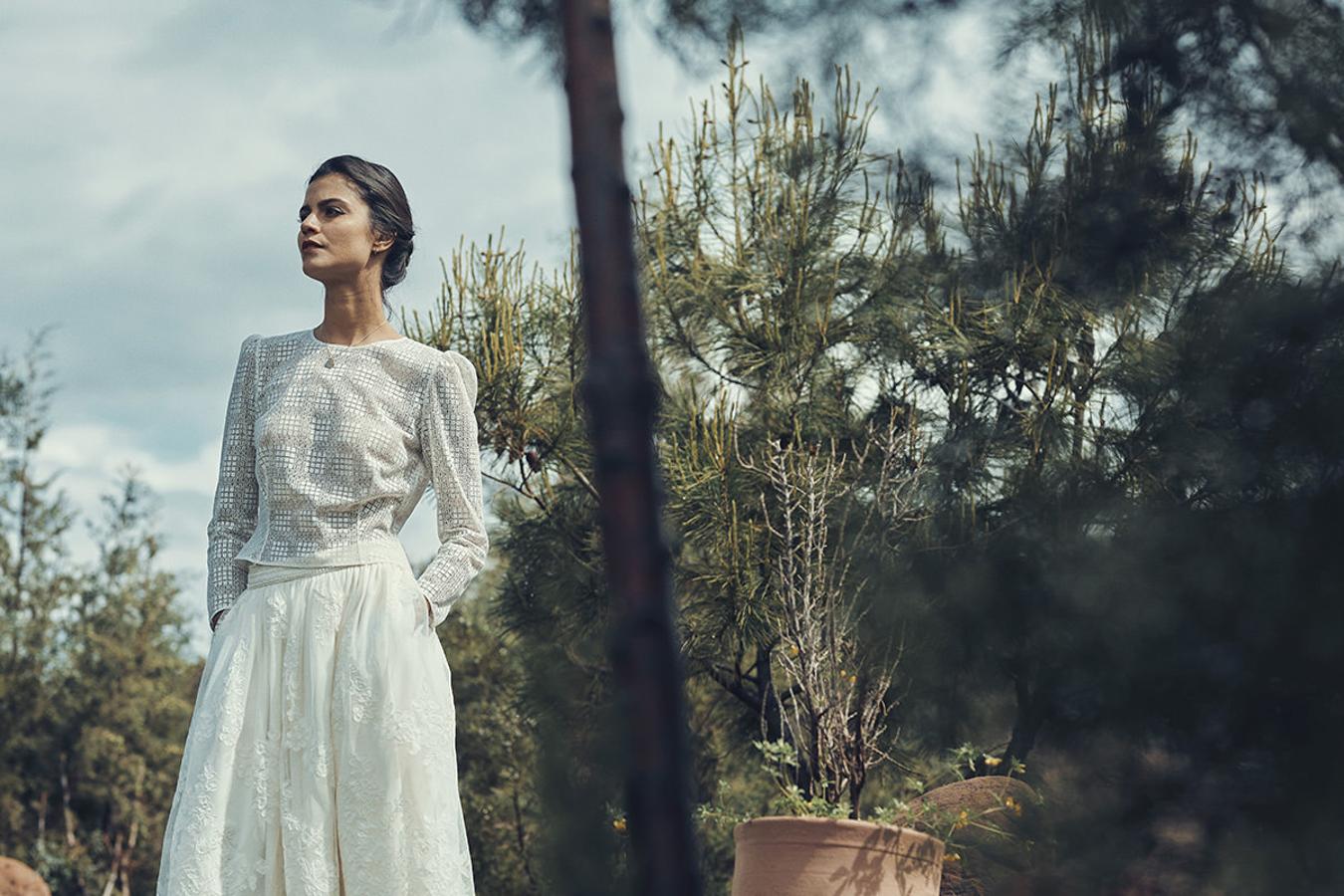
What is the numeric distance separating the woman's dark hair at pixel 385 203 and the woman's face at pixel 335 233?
0.01m

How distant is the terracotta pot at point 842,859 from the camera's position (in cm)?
328

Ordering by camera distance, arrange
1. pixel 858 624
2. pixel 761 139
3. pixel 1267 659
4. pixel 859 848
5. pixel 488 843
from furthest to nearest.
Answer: pixel 488 843, pixel 761 139, pixel 858 624, pixel 859 848, pixel 1267 659

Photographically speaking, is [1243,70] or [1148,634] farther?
[1243,70]

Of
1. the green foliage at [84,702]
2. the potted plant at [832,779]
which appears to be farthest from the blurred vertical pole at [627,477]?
the green foliage at [84,702]

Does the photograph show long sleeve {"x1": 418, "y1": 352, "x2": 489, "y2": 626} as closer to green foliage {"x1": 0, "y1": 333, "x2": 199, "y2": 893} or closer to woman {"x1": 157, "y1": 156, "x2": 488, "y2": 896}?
woman {"x1": 157, "y1": 156, "x2": 488, "y2": 896}

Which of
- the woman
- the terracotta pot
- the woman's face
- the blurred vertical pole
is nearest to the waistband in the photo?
the woman

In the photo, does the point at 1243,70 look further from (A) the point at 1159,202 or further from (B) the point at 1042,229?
(B) the point at 1042,229

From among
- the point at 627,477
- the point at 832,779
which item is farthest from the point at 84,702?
the point at 627,477

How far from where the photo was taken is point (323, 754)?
2152 millimetres

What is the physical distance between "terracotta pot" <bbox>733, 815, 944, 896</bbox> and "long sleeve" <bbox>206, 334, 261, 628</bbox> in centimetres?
147

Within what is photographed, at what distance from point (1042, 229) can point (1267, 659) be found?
32.8 inches

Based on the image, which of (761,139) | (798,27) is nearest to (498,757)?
(761,139)

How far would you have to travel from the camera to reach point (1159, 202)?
1958mm

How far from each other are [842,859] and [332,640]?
1.50 meters
